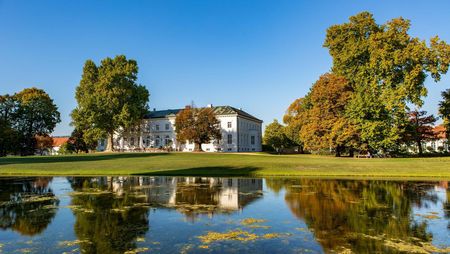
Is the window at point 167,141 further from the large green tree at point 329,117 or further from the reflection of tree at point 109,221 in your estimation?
the reflection of tree at point 109,221

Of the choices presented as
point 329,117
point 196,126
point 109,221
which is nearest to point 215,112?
point 196,126

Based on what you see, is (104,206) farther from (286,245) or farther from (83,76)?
(83,76)

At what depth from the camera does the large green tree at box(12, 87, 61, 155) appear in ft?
254

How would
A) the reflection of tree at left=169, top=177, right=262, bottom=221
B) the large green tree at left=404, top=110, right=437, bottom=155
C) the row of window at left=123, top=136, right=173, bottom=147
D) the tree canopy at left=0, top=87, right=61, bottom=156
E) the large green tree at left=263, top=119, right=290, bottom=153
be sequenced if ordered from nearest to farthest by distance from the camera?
the reflection of tree at left=169, top=177, right=262, bottom=221, the large green tree at left=404, top=110, right=437, bottom=155, the tree canopy at left=0, top=87, right=61, bottom=156, the row of window at left=123, top=136, right=173, bottom=147, the large green tree at left=263, top=119, right=290, bottom=153

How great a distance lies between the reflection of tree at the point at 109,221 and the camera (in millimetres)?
8953

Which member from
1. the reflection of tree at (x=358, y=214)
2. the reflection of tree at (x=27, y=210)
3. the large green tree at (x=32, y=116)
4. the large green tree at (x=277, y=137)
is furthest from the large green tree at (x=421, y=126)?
the large green tree at (x=32, y=116)

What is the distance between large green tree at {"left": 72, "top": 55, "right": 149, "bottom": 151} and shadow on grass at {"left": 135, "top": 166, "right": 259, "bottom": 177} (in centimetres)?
3810

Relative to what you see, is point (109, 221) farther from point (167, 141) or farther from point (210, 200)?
point (167, 141)

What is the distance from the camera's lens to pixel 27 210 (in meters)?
14.3

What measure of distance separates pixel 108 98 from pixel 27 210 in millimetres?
57074

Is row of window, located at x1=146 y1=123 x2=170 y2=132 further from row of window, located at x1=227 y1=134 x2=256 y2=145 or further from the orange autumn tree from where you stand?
the orange autumn tree

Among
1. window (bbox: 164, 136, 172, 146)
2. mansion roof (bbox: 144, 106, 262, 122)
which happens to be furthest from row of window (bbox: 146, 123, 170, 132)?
window (bbox: 164, 136, 172, 146)

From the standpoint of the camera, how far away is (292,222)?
1176cm

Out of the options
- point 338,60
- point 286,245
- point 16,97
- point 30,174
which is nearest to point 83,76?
point 16,97
